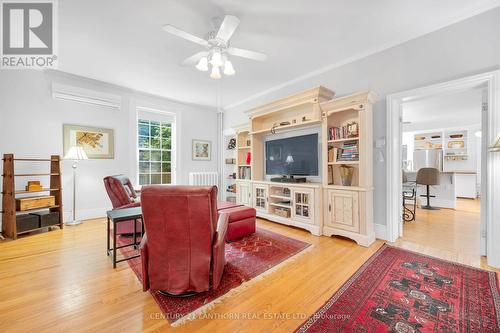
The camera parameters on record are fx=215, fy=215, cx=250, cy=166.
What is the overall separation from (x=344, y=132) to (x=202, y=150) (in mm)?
3603

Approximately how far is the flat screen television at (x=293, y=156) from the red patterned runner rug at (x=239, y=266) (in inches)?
46.3

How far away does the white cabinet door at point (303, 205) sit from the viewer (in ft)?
10.7

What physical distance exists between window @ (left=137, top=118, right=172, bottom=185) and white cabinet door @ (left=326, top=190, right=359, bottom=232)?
373cm

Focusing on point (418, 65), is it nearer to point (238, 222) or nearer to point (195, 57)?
point (195, 57)

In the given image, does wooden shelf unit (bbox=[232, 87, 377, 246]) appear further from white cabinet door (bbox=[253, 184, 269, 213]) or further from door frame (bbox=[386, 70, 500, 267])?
door frame (bbox=[386, 70, 500, 267])

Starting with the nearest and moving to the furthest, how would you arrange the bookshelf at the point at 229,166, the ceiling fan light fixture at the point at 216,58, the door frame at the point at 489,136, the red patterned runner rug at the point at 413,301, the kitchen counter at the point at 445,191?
the red patterned runner rug at the point at 413,301 → the door frame at the point at 489,136 → the ceiling fan light fixture at the point at 216,58 → the kitchen counter at the point at 445,191 → the bookshelf at the point at 229,166

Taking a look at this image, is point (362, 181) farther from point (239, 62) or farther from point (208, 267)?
point (239, 62)

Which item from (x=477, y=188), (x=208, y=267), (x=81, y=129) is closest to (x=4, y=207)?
(x=81, y=129)

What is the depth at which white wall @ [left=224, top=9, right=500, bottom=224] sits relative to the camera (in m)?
2.24

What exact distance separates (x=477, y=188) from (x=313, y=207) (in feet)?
22.3

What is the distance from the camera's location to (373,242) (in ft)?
9.45

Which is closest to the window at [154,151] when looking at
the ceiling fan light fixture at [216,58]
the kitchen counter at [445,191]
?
the ceiling fan light fixture at [216,58]
